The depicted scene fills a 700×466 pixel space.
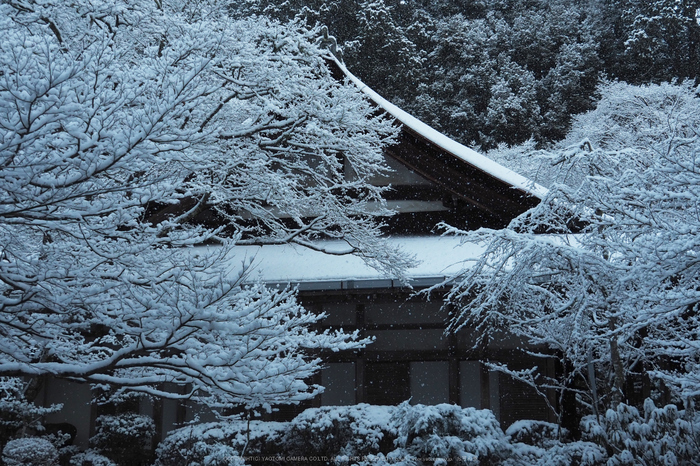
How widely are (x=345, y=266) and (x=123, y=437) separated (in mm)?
4354

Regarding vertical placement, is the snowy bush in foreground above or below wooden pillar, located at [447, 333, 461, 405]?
below

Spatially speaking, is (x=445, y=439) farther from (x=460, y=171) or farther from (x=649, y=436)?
(x=460, y=171)

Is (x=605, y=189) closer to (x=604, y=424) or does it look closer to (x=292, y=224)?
(x=604, y=424)

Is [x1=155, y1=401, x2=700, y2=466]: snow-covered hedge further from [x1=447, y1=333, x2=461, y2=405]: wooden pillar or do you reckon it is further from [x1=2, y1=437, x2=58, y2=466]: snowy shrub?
[x1=2, y1=437, x2=58, y2=466]: snowy shrub

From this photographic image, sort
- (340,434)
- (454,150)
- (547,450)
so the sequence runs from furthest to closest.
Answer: (454,150) → (340,434) → (547,450)

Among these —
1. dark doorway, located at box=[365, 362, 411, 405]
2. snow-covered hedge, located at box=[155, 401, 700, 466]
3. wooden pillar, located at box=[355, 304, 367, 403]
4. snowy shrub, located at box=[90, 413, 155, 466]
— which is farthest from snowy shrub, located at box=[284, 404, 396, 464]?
snowy shrub, located at box=[90, 413, 155, 466]

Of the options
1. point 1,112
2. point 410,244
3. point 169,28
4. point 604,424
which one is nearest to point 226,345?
point 1,112

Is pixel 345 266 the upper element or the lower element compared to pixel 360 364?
upper

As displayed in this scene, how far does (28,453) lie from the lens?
7.79 metres

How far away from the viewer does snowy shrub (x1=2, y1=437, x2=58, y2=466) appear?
7.63 m

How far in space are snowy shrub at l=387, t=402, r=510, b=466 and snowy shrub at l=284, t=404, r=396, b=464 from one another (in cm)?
126

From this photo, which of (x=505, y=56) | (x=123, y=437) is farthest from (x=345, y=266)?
(x=505, y=56)

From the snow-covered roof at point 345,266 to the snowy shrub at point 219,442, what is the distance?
2.15 m

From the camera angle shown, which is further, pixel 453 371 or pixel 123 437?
pixel 453 371
